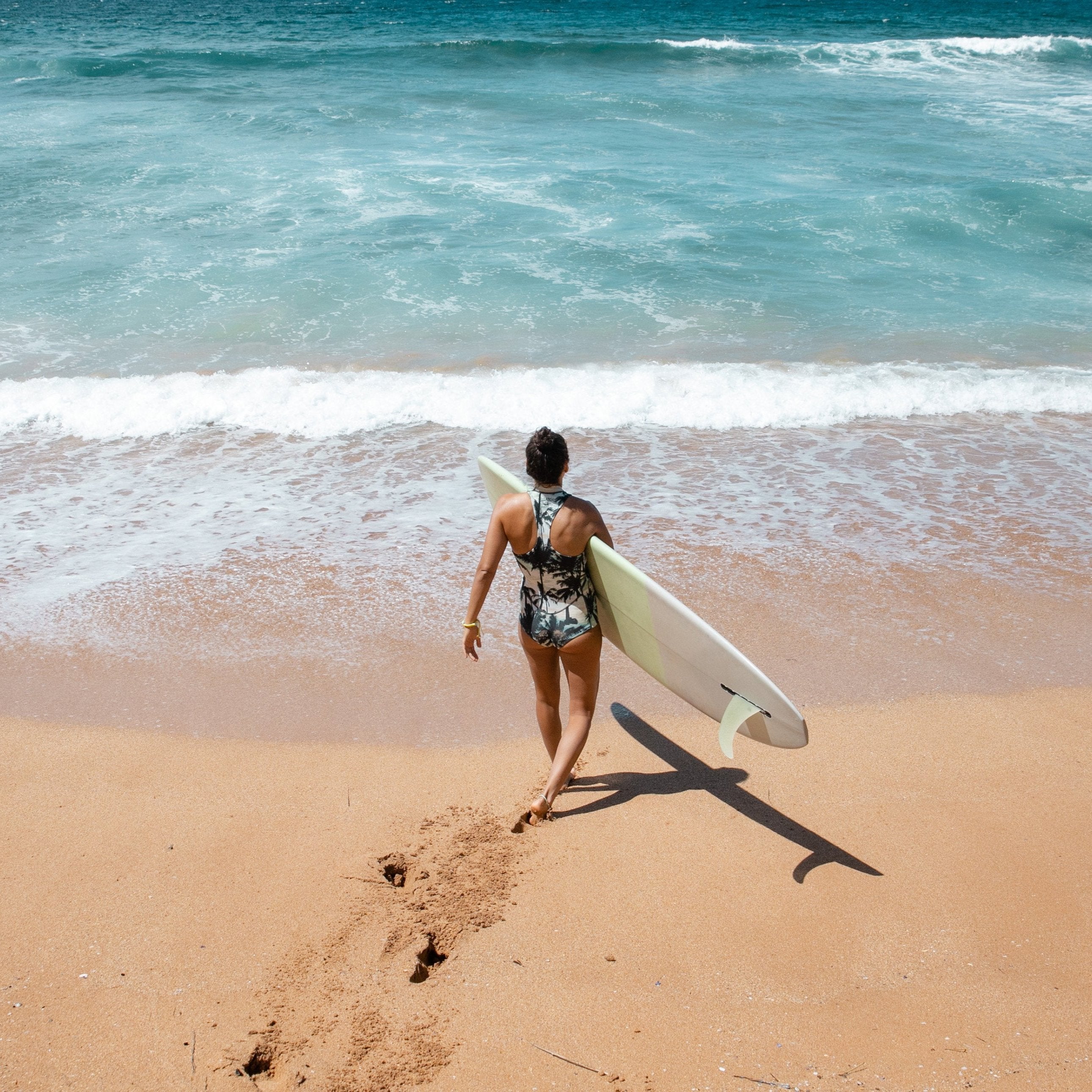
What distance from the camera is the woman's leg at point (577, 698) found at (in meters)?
3.35

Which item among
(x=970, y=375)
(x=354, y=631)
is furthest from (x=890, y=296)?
(x=354, y=631)

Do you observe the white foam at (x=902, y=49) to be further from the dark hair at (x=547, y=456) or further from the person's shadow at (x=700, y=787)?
the dark hair at (x=547, y=456)

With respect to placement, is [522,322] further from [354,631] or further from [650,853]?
[650,853]

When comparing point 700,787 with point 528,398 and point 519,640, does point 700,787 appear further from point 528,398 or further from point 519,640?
point 528,398

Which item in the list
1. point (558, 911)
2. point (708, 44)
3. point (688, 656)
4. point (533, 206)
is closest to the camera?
point (558, 911)

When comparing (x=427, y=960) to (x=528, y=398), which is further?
(x=528, y=398)

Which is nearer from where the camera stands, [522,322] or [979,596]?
[979,596]

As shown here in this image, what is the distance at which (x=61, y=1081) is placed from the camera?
8.18ft

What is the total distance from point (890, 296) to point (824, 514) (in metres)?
5.67

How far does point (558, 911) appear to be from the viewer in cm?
301

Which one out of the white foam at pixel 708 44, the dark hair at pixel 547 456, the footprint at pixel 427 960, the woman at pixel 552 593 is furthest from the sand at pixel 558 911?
the white foam at pixel 708 44

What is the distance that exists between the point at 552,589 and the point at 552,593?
0.6 inches

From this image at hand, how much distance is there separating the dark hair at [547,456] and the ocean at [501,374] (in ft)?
4.38

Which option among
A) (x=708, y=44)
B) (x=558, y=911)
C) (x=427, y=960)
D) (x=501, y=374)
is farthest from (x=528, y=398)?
(x=708, y=44)
